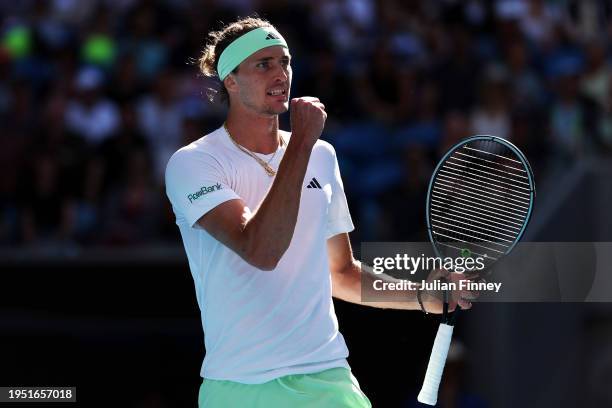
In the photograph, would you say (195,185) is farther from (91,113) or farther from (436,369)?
(91,113)

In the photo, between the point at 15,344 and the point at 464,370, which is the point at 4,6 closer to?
the point at 15,344

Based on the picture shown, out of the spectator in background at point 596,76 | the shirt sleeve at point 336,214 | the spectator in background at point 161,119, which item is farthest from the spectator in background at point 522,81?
the shirt sleeve at point 336,214

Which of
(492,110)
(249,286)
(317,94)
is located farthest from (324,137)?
(249,286)

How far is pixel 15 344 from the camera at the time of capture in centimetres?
831

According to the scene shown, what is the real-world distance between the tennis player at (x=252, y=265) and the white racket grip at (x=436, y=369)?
21cm

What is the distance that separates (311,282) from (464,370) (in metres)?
4.02

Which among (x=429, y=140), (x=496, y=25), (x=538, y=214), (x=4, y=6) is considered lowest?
(x=538, y=214)

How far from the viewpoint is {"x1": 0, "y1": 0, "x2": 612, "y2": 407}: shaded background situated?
816cm

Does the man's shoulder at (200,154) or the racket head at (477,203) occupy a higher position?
the man's shoulder at (200,154)

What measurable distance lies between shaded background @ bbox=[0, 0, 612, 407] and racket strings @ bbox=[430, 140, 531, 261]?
2.89 metres

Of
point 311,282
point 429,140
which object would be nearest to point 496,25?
point 429,140

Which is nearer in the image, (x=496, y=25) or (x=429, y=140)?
(x=429, y=140)

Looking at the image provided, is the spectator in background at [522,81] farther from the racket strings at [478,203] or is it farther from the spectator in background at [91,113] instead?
the racket strings at [478,203]

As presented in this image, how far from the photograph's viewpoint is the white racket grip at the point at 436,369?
4.02 m
